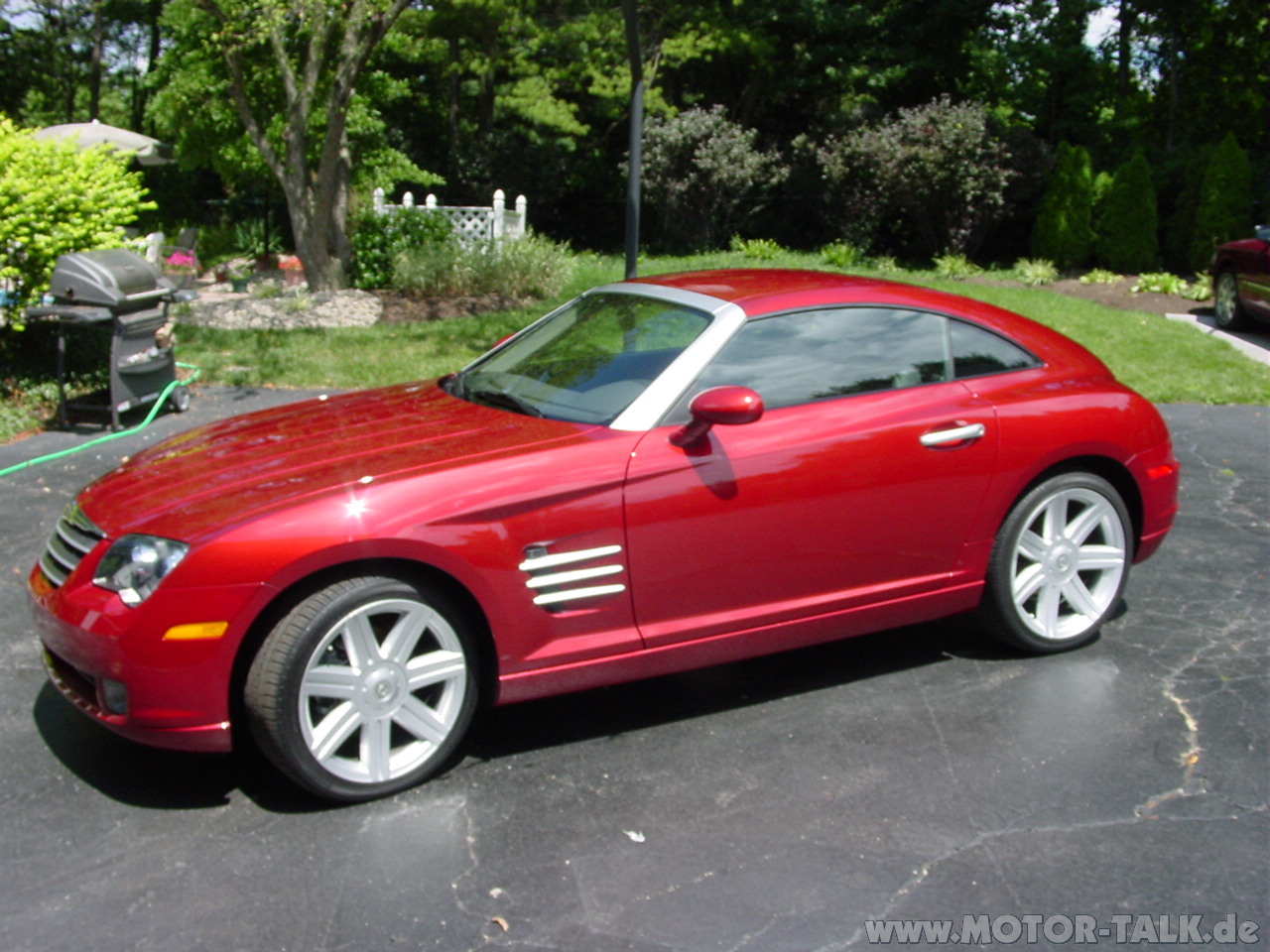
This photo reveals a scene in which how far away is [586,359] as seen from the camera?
465cm

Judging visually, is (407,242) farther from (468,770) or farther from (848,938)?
(848,938)

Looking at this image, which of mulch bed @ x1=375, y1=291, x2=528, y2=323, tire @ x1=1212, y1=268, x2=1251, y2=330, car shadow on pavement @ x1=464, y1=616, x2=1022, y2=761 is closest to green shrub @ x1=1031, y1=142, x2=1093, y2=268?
tire @ x1=1212, y1=268, x2=1251, y2=330

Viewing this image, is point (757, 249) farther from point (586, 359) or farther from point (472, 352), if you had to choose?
point (586, 359)

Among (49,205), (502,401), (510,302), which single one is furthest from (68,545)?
(510,302)

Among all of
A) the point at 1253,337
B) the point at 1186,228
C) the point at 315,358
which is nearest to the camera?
the point at 315,358

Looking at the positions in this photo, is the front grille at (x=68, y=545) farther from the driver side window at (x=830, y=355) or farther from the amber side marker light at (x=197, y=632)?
the driver side window at (x=830, y=355)

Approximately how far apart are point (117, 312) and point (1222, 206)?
1516 cm

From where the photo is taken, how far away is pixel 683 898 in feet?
10.8

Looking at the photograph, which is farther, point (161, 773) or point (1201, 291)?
point (1201, 291)

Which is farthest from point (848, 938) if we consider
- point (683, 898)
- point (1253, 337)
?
point (1253, 337)

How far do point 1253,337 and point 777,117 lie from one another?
47.4 feet

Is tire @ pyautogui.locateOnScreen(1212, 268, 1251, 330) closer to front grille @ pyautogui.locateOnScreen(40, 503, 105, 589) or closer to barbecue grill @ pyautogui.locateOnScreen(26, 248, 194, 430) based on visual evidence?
barbecue grill @ pyautogui.locateOnScreen(26, 248, 194, 430)

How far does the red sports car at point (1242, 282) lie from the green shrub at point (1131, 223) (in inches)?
134

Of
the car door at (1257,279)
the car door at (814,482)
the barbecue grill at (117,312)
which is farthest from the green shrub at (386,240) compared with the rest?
the car door at (814,482)
